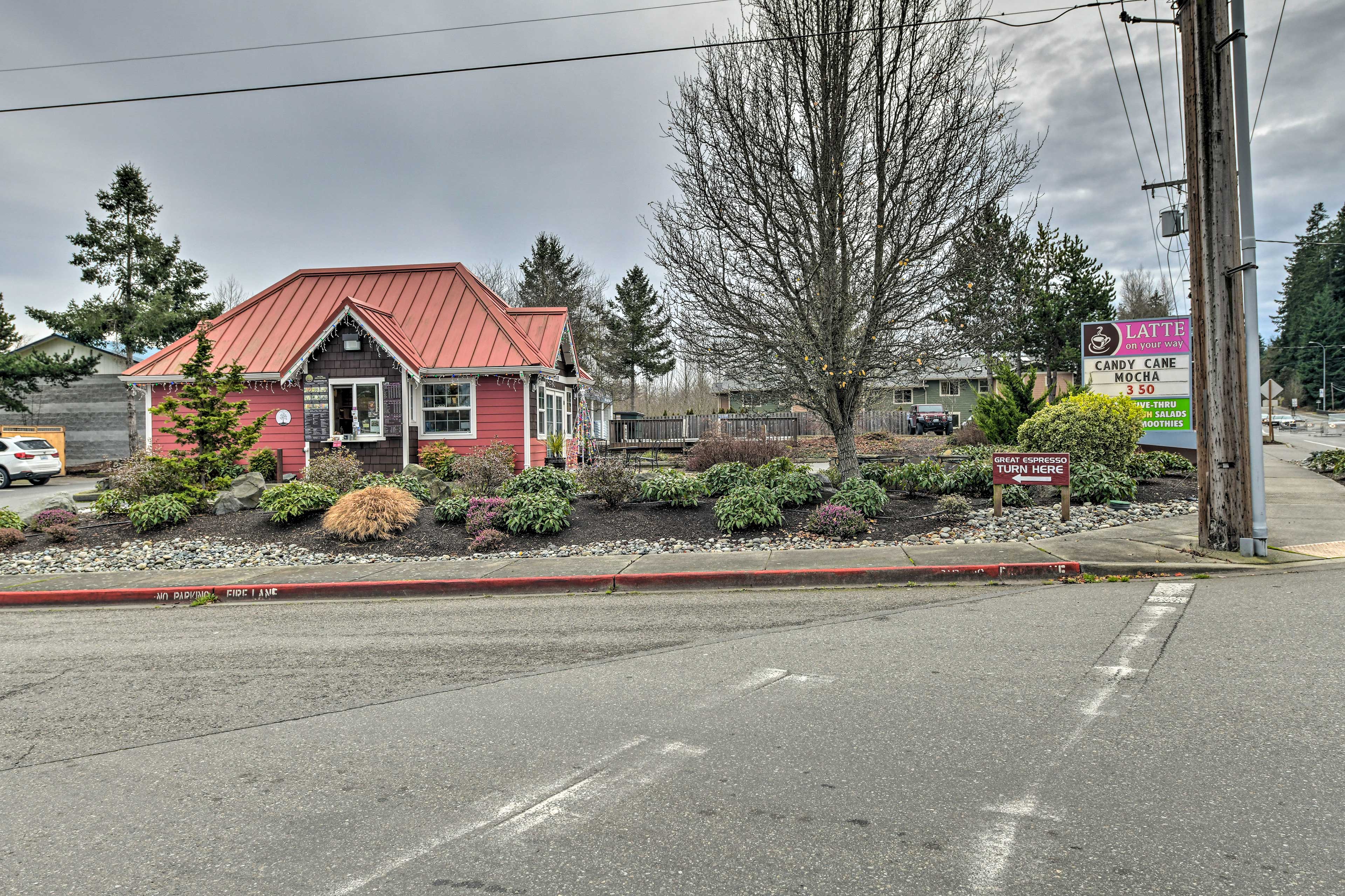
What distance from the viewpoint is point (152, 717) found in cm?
499

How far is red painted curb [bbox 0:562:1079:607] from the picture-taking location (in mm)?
8805

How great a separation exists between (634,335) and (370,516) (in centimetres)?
4394

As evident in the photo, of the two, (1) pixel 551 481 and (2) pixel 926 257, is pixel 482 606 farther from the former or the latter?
(2) pixel 926 257

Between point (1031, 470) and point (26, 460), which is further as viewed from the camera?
point (26, 460)

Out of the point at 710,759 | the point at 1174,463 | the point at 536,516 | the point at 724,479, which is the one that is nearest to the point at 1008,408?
the point at 1174,463

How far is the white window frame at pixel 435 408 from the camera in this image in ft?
67.1

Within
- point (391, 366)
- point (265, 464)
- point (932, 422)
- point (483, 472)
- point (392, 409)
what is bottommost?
point (483, 472)

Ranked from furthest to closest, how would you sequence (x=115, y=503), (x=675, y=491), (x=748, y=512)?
(x=115, y=503) → (x=675, y=491) → (x=748, y=512)

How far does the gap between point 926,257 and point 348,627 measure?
9802mm

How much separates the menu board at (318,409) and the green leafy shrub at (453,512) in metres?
8.64

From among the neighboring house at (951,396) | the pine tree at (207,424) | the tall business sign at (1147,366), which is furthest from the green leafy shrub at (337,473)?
the neighboring house at (951,396)

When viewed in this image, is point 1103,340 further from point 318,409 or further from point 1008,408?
point 318,409

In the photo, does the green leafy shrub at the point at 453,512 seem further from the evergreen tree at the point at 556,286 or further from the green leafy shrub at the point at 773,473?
the evergreen tree at the point at 556,286

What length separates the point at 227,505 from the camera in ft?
45.8
